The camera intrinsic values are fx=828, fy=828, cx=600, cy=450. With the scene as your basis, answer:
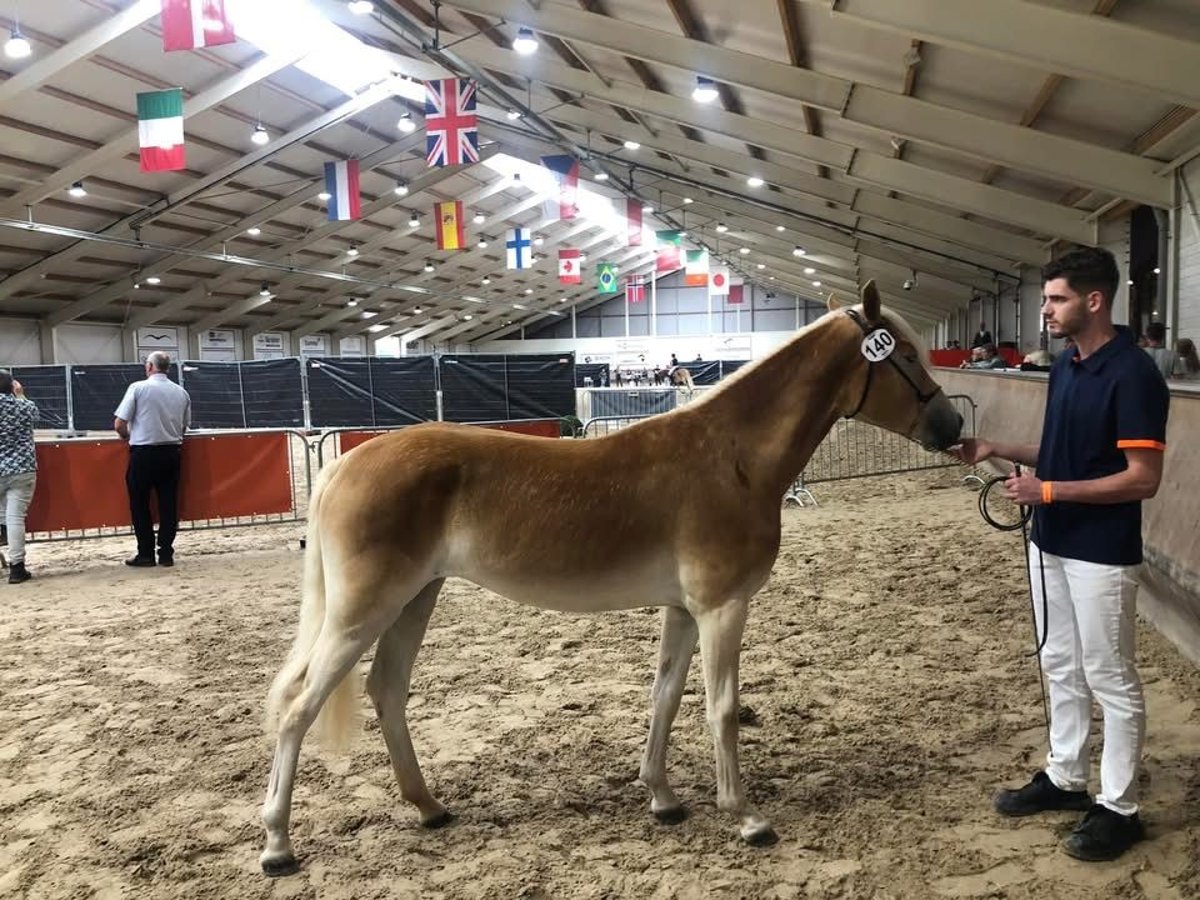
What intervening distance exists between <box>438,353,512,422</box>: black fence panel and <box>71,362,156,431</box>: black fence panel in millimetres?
6807

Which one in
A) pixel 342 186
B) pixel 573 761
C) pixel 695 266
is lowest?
pixel 573 761

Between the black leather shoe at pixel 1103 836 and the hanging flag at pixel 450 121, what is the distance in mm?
12762

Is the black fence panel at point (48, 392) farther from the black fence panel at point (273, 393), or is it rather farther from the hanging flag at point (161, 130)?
the hanging flag at point (161, 130)

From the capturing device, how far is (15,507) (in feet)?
26.2

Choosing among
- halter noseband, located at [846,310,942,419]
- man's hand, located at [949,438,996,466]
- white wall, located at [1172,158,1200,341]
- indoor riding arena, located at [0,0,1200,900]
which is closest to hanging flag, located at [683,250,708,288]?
indoor riding arena, located at [0,0,1200,900]

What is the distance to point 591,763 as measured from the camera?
3912 millimetres

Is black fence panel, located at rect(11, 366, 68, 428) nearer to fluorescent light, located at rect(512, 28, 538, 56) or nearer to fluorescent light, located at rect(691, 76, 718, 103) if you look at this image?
fluorescent light, located at rect(512, 28, 538, 56)

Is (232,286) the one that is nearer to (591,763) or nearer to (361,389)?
(361,389)

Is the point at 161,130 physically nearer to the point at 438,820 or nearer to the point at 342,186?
the point at 342,186

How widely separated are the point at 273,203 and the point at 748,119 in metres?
17.6

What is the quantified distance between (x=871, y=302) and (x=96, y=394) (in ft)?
54.7

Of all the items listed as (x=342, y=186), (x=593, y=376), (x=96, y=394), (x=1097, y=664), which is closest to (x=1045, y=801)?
(x=1097, y=664)

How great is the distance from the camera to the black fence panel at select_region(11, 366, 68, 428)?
16719mm

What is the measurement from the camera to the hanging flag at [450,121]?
13531 mm
